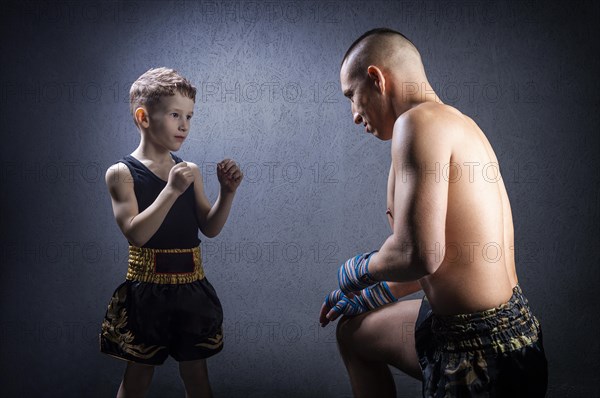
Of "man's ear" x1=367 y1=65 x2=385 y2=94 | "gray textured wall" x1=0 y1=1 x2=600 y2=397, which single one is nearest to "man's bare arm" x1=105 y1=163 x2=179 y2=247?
"gray textured wall" x1=0 y1=1 x2=600 y2=397

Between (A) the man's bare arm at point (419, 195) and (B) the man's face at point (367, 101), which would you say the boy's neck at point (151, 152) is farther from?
(A) the man's bare arm at point (419, 195)

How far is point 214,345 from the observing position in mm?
1707

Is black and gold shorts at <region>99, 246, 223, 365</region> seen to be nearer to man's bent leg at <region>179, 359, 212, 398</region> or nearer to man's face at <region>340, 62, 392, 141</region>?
man's bent leg at <region>179, 359, 212, 398</region>

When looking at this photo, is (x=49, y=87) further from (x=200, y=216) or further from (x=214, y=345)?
(x=214, y=345)

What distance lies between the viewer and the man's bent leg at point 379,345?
4.98ft

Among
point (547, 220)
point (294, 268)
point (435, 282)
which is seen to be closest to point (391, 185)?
point (435, 282)

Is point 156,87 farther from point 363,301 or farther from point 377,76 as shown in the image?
point 363,301

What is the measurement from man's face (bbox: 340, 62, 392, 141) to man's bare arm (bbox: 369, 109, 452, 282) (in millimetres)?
192

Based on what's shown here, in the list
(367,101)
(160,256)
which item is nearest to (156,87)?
(160,256)

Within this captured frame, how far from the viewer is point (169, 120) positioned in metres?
1.69

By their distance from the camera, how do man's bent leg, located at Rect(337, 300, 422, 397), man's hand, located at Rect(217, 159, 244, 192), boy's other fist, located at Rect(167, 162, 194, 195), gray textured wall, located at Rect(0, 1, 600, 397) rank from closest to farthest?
1. man's bent leg, located at Rect(337, 300, 422, 397)
2. boy's other fist, located at Rect(167, 162, 194, 195)
3. man's hand, located at Rect(217, 159, 244, 192)
4. gray textured wall, located at Rect(0, 1, 600, 397)

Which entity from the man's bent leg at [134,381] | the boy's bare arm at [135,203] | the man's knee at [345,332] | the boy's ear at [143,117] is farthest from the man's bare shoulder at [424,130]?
the man's bent leg at [134,381]

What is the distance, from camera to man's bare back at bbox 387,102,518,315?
4.25 feet

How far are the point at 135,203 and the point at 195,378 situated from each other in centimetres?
51
